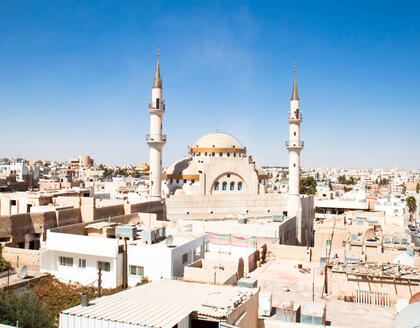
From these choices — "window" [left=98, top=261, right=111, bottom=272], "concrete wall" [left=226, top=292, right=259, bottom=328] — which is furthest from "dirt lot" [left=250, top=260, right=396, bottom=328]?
"window" [left=98, top=261, right=111, bottom=272]

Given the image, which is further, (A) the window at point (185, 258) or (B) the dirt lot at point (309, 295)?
(A) the window at point (185, 258)

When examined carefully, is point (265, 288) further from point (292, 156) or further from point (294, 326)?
point (292, 156)

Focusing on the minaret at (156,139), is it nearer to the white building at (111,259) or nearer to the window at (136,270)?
the white building at (111,259)

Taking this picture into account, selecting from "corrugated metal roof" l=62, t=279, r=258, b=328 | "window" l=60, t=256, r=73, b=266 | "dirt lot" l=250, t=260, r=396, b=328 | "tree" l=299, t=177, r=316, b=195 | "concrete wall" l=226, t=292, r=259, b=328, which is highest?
"tree" l=299, t=177, r=316, b=195

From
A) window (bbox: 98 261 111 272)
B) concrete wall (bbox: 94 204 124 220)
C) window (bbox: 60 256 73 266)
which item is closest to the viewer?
window (bbox: 98 261 111 272)

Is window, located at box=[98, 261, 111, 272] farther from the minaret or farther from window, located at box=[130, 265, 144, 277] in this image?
the minaret

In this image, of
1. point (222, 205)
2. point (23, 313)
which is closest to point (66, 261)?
point (23, 313)

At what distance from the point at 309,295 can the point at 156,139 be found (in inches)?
711

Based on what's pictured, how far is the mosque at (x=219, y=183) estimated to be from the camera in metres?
28.4

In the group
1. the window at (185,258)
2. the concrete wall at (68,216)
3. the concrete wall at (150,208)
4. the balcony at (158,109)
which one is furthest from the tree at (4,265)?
the balcony at (158,109)

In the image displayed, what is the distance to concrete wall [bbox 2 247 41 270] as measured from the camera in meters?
→ 15.7

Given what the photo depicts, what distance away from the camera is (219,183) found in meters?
31.2

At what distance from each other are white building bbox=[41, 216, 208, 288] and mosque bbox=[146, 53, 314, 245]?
42.0 feet

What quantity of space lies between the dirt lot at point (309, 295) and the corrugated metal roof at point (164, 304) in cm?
304
